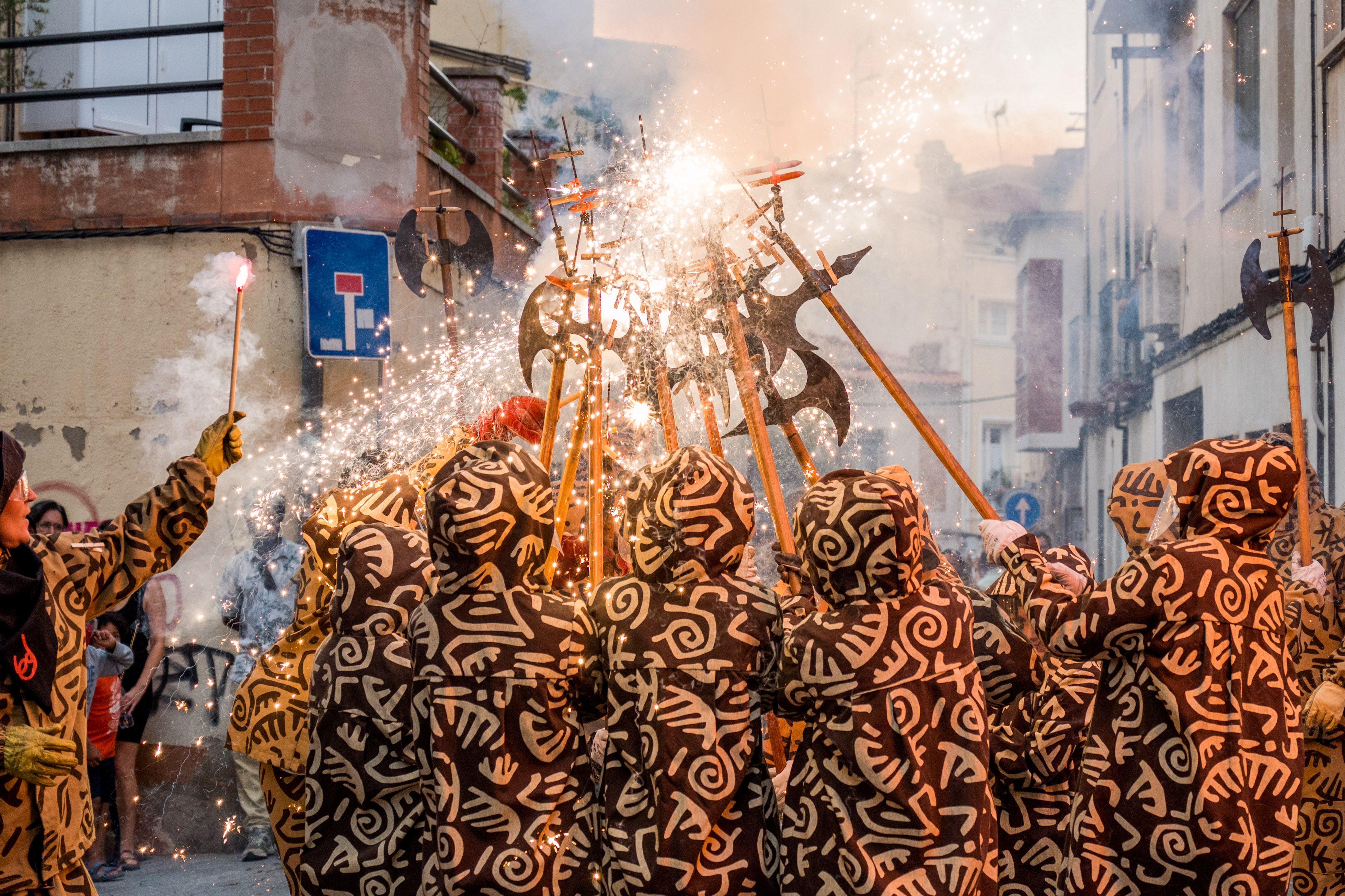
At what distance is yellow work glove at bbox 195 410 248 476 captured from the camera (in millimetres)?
3383

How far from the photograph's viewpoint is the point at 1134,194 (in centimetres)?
1140

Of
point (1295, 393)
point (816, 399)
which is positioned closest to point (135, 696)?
point (816, 399)

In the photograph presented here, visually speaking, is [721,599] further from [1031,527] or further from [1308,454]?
[1031,527]

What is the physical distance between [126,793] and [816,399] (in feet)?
14.4

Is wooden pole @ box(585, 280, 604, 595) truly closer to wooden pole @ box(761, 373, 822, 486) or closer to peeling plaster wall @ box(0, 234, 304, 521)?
wooden pole @ box(761, 373, 822, 486)

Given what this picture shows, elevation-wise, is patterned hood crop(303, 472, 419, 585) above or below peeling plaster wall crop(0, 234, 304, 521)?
below

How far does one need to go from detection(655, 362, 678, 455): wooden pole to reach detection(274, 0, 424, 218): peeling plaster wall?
10.9 feet

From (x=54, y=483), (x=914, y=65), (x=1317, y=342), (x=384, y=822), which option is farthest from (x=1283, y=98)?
(x=54, y=483)

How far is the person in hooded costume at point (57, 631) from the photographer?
287 centimetres

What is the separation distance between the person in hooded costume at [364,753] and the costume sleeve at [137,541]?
49 cm

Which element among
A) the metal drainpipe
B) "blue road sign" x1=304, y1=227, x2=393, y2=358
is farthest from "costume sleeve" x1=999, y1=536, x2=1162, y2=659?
the metal drainpipe

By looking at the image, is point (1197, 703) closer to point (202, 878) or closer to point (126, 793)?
point (202, 878)

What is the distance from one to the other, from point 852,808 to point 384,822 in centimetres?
140

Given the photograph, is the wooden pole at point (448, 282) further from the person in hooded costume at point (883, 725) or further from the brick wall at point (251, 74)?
the person in hooded costume at point (883, 725)
